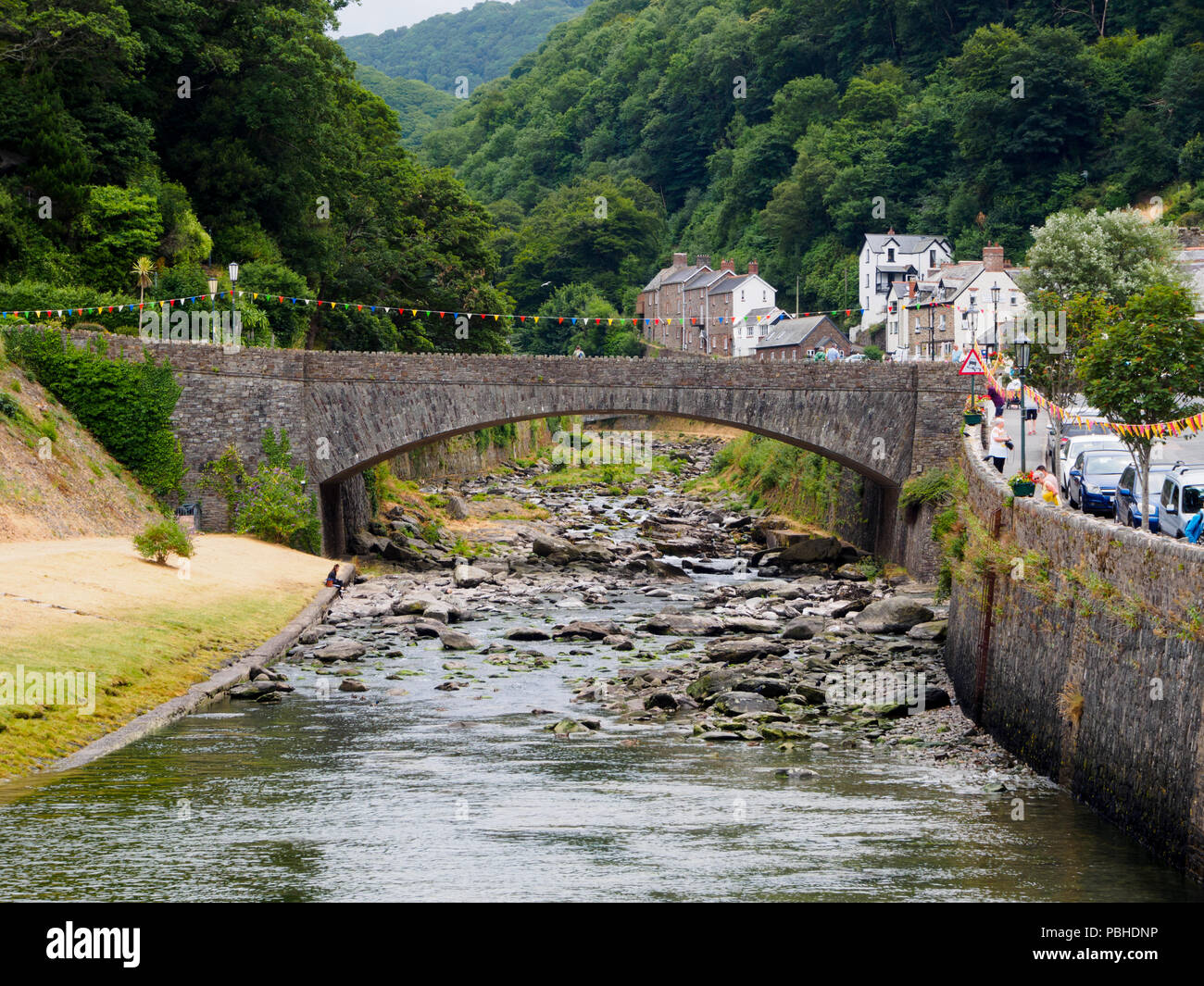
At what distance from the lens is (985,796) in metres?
20.7

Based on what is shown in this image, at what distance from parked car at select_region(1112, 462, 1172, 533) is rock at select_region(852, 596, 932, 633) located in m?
7.72

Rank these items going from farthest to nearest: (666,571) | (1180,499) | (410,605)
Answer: (666,571) < (410,605) < (1180,499)

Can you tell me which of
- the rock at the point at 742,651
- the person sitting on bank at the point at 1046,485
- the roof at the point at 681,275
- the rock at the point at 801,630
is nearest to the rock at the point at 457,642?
the rock at the point at 742,651

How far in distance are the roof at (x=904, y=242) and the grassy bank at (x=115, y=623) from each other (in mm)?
77383

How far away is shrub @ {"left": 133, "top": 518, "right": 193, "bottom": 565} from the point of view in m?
35.4

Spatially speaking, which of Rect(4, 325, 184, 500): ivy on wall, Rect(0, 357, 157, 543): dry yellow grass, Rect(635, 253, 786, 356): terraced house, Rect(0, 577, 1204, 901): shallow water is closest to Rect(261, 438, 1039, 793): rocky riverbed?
Rect(0, 577, 1204, 901): shallow water

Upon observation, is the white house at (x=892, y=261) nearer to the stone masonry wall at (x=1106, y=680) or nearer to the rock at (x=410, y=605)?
the rock at (x=410, y=605)

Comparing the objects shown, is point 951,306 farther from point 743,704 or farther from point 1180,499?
point 743,704

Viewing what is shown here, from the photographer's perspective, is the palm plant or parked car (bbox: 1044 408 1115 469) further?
the palm plant

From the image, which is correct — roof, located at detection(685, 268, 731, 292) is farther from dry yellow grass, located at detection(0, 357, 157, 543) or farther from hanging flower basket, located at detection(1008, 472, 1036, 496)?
hanging flower basket, located at detection(1008, 472, 1036, 496)

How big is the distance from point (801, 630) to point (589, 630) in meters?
5.42

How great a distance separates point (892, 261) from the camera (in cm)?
10825

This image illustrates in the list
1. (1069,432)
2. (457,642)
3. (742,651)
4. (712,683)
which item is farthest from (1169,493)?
(1069,432)

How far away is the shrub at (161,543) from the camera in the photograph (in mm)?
35375
